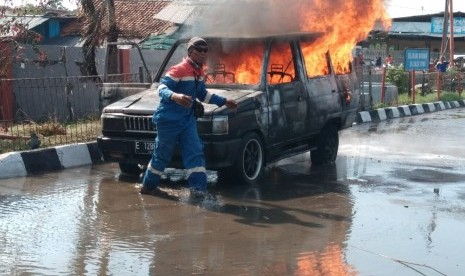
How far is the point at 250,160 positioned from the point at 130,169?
5.34ft

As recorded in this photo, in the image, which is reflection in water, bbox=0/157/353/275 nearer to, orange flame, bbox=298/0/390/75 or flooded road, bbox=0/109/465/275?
flooded road, bbox=0/109/465/275

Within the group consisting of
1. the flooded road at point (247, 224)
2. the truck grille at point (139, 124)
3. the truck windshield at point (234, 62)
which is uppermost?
the truck windshield at point (234, 62)

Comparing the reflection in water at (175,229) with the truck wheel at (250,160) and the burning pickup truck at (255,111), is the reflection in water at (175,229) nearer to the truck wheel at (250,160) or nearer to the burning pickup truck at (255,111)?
the truck wheel at (250,160)

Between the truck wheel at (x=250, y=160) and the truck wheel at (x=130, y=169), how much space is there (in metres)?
1.50

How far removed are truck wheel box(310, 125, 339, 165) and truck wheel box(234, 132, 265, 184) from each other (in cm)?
178

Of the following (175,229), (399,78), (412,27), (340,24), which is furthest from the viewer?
(412,27)

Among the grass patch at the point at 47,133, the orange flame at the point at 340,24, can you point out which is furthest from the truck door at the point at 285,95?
the grass patch at the point at 47,133

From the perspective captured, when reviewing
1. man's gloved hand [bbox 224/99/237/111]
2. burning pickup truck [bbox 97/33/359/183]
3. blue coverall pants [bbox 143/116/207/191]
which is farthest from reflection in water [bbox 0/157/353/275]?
man's gloved hand [bbox 224/99/237/111]

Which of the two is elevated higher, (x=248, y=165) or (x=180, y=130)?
(x=180, y=130)

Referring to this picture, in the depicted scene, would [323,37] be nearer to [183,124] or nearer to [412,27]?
[183,124]

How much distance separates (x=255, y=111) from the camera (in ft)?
29.5

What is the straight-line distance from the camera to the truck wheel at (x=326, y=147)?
1089 cm

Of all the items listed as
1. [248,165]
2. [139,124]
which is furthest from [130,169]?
[248,165]

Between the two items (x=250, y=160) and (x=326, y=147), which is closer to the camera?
(x=250, y=160)
